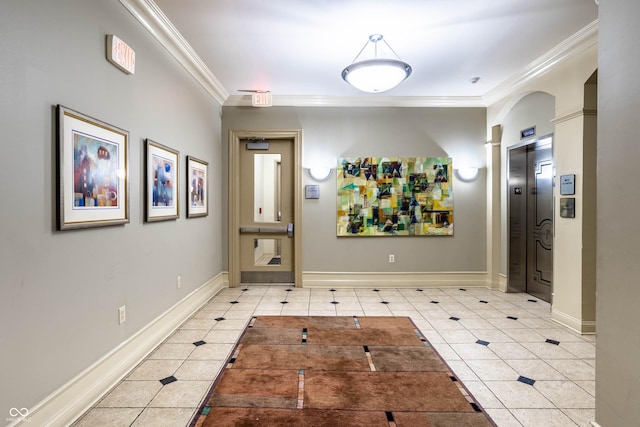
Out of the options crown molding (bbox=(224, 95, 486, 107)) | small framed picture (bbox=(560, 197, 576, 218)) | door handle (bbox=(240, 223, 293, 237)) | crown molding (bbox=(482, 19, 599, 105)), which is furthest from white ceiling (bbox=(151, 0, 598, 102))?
door handle (bbox=(240, 223, 293, 237))

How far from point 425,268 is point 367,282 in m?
0.97

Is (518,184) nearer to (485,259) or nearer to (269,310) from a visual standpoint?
(485,259)

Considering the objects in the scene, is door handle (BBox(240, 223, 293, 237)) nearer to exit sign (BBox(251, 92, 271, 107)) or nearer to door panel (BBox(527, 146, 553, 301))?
exit sign (BBox(251, 92, 271, 107))

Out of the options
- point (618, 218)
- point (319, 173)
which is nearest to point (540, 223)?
point (618, 218)

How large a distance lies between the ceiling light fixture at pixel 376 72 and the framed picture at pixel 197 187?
2.11m

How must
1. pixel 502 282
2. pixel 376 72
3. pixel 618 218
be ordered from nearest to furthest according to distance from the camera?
pixel 618 218
pixel 376 72
pixel 502 282

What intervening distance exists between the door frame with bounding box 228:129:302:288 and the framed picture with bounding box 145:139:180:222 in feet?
5.27

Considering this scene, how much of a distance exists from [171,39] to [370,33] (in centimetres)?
196

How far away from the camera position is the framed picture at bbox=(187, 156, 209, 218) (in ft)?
12.4

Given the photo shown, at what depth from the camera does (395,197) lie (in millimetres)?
5078

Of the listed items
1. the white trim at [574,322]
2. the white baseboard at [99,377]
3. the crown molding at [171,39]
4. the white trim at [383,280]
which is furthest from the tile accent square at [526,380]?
the crown molding at [171,39]

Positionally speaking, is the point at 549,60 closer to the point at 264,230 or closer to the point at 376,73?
the point at 376,73

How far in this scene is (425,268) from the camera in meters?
5.11

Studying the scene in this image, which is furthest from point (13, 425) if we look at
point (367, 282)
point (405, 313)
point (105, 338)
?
point (367, 282)
